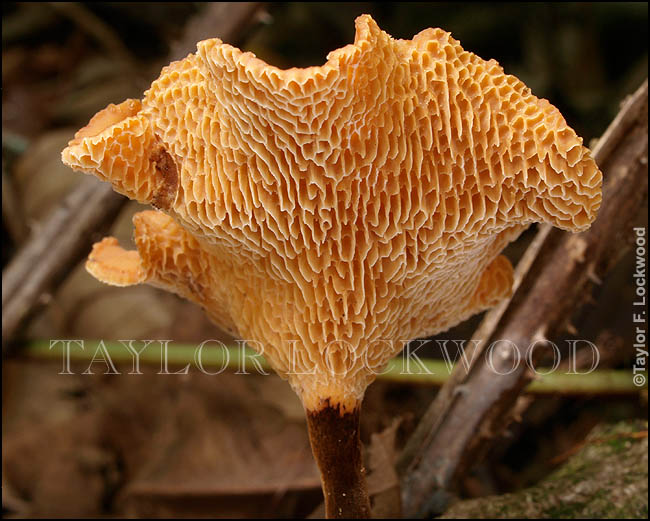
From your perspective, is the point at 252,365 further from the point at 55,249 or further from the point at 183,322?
the point at 55,249

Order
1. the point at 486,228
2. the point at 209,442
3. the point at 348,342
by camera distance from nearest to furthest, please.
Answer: the point at 486,228, the point at 348,342, the point at 209,442

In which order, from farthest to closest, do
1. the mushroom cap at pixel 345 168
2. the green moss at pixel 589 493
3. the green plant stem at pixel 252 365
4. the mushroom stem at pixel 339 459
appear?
1. the green plant stem at pixel 252 365
2. the green moss at pixel 589 493
3. the mushroom stem at pixel 339 459
4. the mushroom cap at pixel 345 168

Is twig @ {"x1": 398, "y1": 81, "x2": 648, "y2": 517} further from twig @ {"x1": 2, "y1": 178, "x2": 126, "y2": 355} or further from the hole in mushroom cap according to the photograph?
twig @ {"x1": 2, "y1": 178, "x2": 126, "y2": 355}

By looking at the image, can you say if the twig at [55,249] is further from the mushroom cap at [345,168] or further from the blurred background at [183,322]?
the mushroom cap at [345,168]

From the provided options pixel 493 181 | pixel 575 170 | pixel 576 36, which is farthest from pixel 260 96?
pixel 576 36

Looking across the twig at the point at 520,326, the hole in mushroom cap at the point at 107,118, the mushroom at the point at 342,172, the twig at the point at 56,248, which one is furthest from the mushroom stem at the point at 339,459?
the twig at the point at 56,248

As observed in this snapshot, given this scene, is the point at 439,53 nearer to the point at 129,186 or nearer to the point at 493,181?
the point at 493,181

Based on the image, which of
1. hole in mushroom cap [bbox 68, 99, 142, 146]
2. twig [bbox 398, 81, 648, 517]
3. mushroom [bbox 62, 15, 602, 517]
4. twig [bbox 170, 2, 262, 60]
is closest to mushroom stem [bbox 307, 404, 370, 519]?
mushroom [bbox 62, 15, 602, 517]
